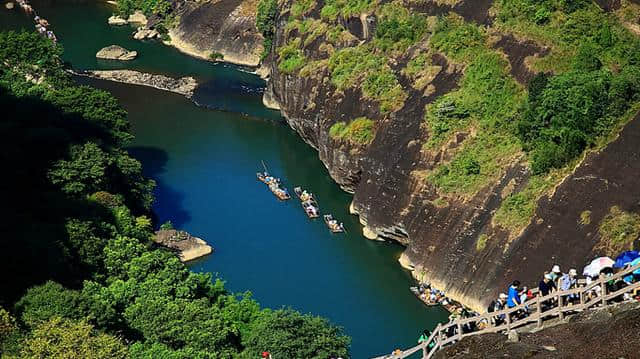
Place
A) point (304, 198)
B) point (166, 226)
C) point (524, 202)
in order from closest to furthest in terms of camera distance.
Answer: point (524, 202)
point (166, 226)
point (304, 198)

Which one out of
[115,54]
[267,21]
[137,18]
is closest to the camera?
[267,21]

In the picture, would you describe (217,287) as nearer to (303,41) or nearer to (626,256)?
(626,256)

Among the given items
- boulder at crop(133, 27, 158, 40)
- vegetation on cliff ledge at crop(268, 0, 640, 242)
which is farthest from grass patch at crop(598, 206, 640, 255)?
boulder at crop(133, 27, 158, 40)

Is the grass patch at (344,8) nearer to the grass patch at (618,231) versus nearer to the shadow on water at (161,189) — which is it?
the shadow on water at (161,189)

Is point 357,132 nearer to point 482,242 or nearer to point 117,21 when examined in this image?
point 482,242

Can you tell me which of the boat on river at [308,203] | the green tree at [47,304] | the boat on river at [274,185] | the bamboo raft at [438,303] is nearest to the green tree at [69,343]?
the green tree at [47,304]

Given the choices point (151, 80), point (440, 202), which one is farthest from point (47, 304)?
point (151, 80)
